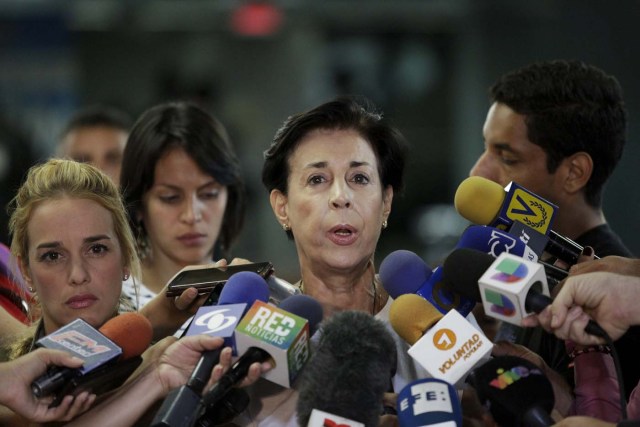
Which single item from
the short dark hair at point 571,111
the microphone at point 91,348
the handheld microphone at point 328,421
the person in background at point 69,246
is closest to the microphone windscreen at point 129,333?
the microphone at point 91,348

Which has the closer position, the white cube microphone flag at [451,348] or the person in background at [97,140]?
the white cube microphone flag at [451,348]

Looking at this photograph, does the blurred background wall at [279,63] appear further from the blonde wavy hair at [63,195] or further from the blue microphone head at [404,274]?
the blue microphone head at [404,274]

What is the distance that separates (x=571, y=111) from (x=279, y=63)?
21.0 ft

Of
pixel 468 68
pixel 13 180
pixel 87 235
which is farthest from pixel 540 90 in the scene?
pixel 468 68

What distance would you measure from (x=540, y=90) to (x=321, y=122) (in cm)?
99

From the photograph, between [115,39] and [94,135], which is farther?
[115,39]

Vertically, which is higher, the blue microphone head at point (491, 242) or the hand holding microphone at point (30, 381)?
the blue microphone head at point (491, 242)

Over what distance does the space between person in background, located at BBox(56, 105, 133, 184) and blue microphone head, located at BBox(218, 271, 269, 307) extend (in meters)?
2.43

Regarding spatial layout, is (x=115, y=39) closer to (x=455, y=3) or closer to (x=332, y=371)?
(x=455, y=3)

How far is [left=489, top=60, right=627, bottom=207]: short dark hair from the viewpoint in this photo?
3.29 m

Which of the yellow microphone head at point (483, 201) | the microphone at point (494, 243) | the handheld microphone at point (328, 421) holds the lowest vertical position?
the handheld microphone at point (328, 421)

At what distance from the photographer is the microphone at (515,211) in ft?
7.78

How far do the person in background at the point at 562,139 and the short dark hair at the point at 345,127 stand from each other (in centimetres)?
61

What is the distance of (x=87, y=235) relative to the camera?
2512 millimetres
